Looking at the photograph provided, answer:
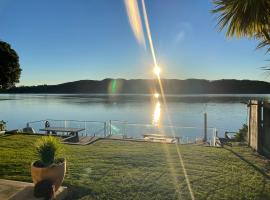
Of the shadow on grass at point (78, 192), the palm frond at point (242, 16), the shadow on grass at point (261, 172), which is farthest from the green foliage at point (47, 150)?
the palm frond at point (242, 16)

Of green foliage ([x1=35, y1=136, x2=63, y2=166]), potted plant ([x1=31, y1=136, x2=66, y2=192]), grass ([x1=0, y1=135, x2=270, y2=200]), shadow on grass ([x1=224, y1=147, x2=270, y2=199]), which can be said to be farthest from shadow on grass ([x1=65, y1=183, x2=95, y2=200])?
shadow on grass ([x1=224, y1=147, x2=270, y2=199])

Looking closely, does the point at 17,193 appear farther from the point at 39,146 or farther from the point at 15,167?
the point at 15,167

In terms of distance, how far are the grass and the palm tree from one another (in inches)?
130

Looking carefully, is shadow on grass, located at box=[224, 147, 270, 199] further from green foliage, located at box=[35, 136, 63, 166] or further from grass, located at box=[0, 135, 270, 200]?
green foliage, located at box=[35, 136, 63, 166]

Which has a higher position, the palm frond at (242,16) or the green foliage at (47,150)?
the palm frond at (242,16)

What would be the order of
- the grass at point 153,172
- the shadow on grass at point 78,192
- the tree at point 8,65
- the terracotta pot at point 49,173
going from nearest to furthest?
the terracotta pot at point 49,173 → the shadow on grass at point 78,192 → the grass at point 153,172 → the tree at point 8,65

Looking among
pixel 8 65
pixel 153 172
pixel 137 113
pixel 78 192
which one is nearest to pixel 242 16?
pixel 153 172

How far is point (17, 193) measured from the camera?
4676mm

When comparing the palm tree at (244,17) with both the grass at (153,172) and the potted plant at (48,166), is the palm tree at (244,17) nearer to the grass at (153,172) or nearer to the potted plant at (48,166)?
the grass at (153,172)

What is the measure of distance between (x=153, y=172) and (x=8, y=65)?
9478 millimetres

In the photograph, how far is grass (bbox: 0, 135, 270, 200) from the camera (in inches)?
210

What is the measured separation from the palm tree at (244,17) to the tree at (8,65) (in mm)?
9831

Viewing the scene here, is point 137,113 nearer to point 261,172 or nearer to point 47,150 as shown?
point 261,172

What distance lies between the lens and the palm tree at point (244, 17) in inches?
239
